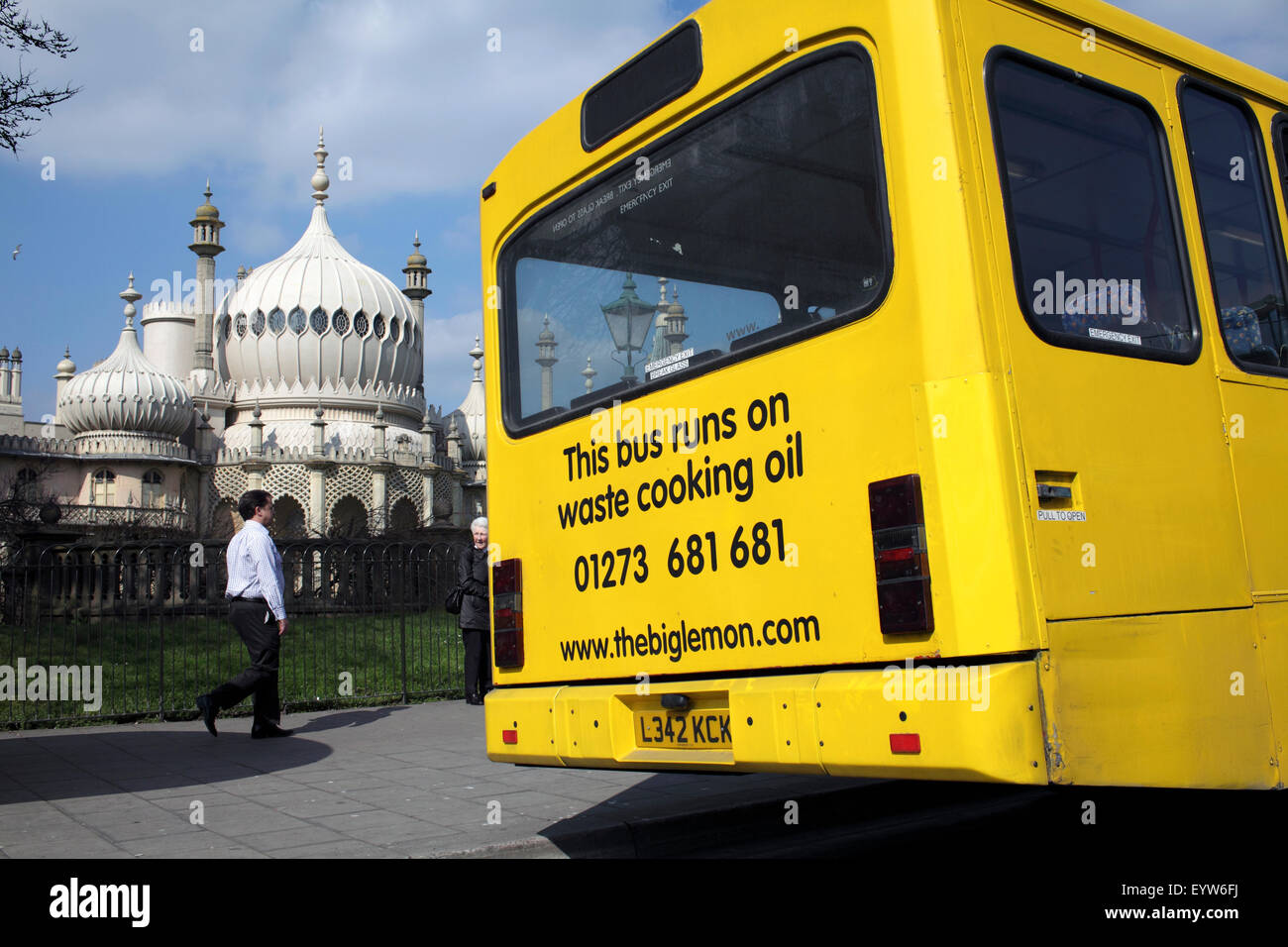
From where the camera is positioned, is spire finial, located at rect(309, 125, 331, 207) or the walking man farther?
spire finial, located at rect(309, 125, 331, 207)

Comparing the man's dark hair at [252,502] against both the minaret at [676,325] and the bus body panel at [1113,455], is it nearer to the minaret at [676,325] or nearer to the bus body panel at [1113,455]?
the minaret at [676,325]

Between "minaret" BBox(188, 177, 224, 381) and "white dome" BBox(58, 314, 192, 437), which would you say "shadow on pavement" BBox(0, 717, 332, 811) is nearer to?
"white dome" BBox(58, 314, 192, 437)

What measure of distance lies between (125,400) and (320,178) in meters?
17.6

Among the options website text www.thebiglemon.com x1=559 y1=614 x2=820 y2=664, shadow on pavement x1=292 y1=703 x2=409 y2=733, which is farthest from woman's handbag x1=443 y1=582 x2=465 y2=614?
website text www.thebiglemon.com x1=559 y1=614 x2=820 y2=664

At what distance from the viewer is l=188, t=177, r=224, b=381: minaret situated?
61.1m

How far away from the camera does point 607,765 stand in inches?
181

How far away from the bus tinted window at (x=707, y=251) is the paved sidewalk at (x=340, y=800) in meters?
2.13

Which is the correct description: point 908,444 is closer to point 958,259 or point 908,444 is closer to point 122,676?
point 958,259

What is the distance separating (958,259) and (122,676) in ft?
34.6

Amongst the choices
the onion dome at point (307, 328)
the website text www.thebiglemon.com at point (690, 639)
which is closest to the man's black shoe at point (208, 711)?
the website text www.thebiglemon.com at point (690, 639)

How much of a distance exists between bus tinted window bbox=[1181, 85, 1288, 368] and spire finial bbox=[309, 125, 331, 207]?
197 feet

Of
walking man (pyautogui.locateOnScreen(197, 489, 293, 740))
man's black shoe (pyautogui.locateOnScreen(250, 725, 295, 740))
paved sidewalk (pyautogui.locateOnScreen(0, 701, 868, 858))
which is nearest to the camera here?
paved sidewalk (pyautogui.locateOnScreen(0, 701, 868, 858))

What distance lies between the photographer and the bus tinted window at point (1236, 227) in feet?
13.8

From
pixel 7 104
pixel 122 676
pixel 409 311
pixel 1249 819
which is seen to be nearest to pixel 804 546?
pixel 1249 819
